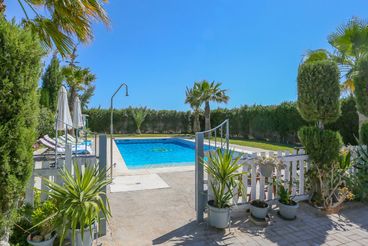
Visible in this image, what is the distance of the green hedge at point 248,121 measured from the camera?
12.4m

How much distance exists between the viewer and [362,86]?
16.9ft

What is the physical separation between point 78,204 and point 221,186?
2.05 meters

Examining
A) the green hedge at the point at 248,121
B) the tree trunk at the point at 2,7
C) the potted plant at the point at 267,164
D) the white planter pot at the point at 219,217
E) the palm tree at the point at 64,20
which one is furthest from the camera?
the green hedge at the point at 248,121

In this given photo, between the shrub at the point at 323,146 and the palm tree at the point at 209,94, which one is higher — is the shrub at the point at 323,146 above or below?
below

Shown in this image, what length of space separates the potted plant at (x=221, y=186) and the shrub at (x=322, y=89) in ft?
7.15

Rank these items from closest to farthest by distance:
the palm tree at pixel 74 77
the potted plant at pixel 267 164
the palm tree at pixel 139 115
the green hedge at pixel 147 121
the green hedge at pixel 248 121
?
the potted plant at pixel 267 164
the green hedge at pixel 248 121
the palm tree at pixel 74 77
the green hedge at pixel 147 121
the palm tree at pixel 139 115

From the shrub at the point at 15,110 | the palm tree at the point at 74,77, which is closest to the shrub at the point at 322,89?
the shrub at the point at 15,110

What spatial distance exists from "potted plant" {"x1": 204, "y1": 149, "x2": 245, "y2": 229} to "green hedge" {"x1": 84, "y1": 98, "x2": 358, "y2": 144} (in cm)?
1205

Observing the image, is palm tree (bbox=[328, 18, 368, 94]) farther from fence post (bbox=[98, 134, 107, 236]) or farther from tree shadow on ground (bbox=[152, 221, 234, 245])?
fence post (bbox=[98, 134, 107, 236])

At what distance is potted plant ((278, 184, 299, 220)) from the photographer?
370 centimetres

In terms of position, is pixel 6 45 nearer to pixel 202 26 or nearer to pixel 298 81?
pixel 298 81

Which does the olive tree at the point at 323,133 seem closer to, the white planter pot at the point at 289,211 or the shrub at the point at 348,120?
the white planter pot at the point at 289,211

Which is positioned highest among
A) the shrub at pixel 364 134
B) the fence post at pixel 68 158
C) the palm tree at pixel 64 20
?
the palm tree at pixel 64 20

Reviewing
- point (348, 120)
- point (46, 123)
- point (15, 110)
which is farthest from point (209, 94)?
point (15, 110)
